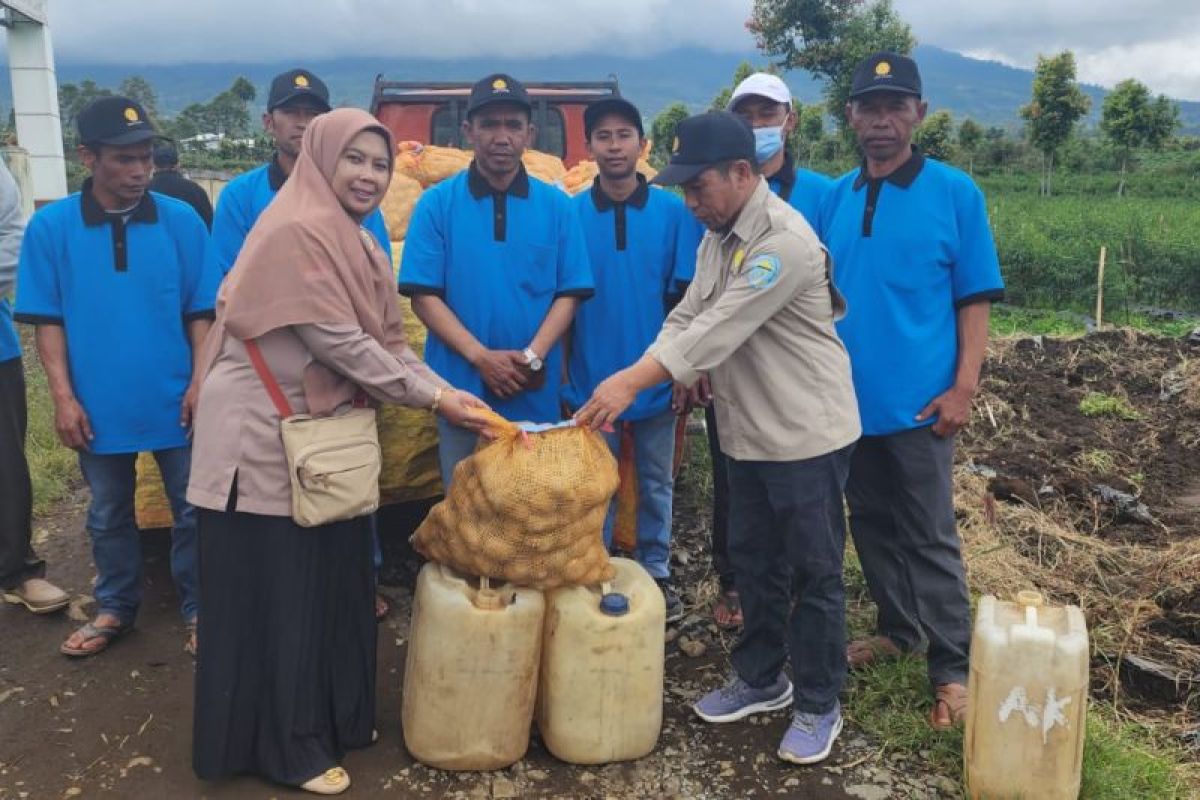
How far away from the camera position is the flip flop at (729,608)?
3.70m

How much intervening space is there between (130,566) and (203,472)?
128cm

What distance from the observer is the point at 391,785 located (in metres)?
2.73

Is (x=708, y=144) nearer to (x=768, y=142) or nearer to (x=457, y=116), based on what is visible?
(x=768, y=142)

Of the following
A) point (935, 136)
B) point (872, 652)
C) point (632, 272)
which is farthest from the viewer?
point (935, 136)

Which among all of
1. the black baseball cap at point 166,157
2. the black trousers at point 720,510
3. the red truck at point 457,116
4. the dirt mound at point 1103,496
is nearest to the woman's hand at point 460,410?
the black trousers at point 720,510

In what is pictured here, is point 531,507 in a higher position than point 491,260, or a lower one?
lower

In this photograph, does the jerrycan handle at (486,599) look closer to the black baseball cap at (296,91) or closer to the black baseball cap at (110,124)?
the black baseball cap at (110,124)

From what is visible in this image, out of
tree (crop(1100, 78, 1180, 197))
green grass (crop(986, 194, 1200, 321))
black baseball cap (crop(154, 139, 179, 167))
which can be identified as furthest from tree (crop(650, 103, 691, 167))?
black baseball cap (crop(154, 139, 179, 167))

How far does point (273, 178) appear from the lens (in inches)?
141

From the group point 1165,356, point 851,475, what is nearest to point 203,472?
point 851,475

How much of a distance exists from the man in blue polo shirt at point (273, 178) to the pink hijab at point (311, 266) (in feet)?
2.98

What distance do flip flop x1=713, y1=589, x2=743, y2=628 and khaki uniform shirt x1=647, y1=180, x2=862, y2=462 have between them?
3.77 ft

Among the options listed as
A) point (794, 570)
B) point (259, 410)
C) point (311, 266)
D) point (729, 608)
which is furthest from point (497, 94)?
point (729, 608)

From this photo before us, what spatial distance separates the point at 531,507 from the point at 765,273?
887 mm
